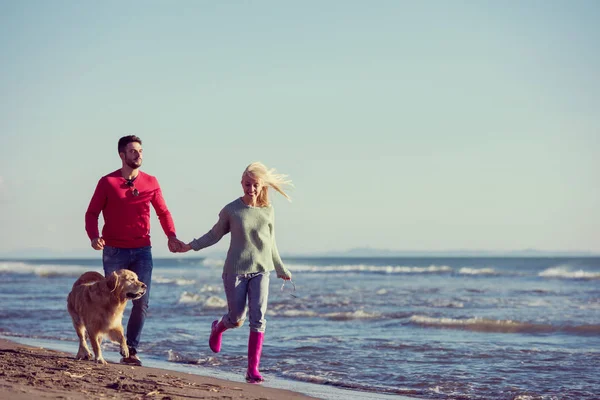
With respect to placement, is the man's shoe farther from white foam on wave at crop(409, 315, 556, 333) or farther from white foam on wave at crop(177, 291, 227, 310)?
white foam on wave at crop(177, 291, 227, 310)

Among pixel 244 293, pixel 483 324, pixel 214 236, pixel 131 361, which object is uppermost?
pixel 214 236

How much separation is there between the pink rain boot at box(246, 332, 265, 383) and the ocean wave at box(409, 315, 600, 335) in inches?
245

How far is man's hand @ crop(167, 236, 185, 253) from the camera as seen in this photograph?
20.9 ft

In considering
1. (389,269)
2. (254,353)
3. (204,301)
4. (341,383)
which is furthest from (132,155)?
(389,269)

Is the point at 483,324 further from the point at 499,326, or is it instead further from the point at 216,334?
the point at 216,334

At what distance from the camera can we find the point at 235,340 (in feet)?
31.3

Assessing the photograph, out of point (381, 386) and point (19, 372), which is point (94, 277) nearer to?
point (19, 372)

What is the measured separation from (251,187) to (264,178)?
0.14 metres

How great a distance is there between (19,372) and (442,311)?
1017 centimetres

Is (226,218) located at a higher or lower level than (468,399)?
higher

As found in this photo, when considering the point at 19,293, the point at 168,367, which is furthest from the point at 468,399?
the point at 19,293

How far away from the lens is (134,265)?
255 inches

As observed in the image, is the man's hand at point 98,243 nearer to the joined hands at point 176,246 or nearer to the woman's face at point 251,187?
the joined hands at point 176,246

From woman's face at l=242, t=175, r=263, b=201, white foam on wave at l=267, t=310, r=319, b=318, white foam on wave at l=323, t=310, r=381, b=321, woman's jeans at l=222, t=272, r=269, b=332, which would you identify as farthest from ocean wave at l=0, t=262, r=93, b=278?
woman's face at l=242, t=175, r=263, b=201
